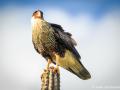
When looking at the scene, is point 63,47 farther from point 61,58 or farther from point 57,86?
point 57,86

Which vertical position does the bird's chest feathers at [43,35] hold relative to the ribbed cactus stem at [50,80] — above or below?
above

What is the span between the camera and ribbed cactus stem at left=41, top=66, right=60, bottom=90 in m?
3.78

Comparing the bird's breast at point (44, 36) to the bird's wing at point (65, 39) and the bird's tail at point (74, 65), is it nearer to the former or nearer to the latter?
the bird's wing at point (65, 39)

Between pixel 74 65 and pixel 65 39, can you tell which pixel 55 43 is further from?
pixel 74 65

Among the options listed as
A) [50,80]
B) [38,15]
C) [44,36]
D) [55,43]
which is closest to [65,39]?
[55,43]

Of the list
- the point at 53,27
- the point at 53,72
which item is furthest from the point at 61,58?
the point at 53,72

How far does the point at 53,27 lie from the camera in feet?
15.9

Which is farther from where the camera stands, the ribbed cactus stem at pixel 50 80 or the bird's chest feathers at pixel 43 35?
the bird's chest feathers at pixel 43 35

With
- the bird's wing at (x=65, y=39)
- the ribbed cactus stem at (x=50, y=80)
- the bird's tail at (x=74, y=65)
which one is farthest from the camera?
the bird's wing at (x=65, y=39)

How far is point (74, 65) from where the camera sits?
479 centimetres

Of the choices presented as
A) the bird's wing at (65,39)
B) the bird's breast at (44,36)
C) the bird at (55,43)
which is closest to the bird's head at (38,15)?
the bird at (55,43)

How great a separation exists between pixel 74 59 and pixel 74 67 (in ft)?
0.43

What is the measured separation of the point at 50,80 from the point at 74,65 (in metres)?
1.01

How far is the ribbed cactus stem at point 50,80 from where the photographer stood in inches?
149
